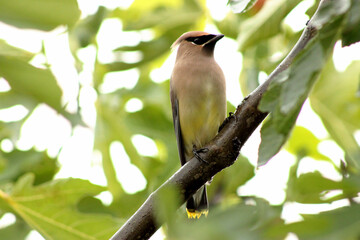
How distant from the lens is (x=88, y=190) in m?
3.05

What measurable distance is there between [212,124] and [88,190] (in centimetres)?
127

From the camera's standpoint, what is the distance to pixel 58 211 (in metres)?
2.89

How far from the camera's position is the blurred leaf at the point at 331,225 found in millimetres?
1030

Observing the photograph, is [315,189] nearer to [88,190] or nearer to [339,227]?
[339,227]

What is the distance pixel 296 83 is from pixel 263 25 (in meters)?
1.65

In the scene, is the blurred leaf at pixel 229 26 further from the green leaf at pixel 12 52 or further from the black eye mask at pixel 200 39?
the green leaf at pixel 12 52

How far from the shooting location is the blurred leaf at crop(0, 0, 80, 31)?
2553mm

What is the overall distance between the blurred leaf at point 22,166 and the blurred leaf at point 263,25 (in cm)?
159

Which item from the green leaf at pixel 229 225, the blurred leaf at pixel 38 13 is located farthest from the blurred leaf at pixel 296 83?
the blurred leaf at pixel 38 13

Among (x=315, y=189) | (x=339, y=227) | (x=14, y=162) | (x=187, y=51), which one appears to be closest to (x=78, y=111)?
(x=14, y=162)

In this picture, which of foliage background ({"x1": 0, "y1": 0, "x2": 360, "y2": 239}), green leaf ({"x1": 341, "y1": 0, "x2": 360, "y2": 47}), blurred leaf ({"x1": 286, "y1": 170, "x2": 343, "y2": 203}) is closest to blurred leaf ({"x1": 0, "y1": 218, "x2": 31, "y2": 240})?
foliage background ({"x1": 0, "y1": 0, "x2": 360, "y2": 239})

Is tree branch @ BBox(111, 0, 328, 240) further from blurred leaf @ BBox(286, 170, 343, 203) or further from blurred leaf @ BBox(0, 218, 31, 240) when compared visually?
blurred leaf @ BBox(0, 218, 31, 240)

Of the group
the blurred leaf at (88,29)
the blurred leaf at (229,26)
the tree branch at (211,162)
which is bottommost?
the tree branch at (211,162)

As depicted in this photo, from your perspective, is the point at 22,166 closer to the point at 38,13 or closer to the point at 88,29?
the point at 88,29
